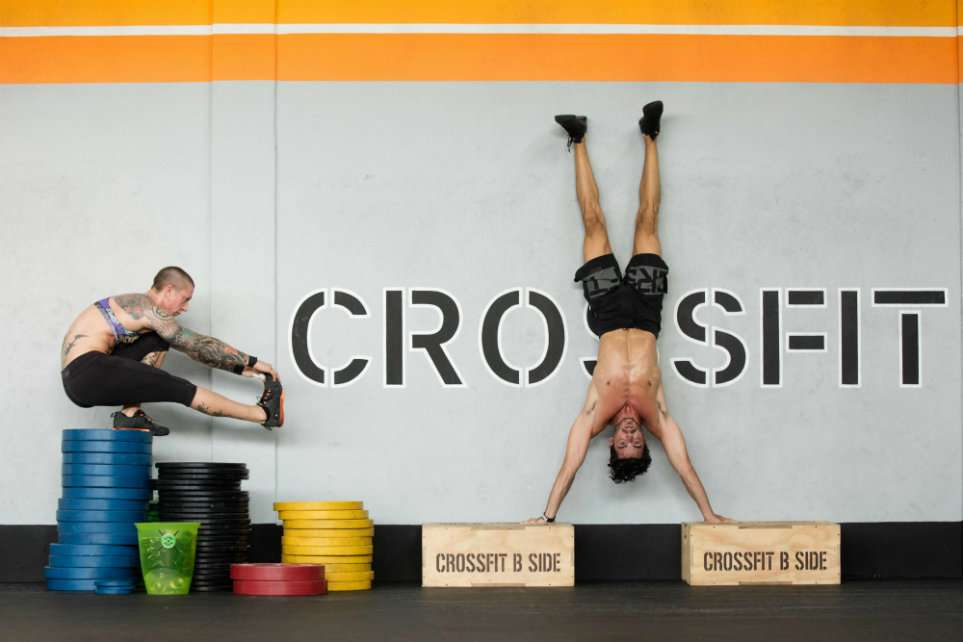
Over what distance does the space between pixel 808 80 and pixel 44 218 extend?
4.84m

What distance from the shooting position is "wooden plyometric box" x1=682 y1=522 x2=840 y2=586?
7367 mm

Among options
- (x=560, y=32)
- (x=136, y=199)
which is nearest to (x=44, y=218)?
(x=136, y=199)

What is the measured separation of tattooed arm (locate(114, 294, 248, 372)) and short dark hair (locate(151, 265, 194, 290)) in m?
0.12

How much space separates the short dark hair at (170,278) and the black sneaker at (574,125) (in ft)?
7.91

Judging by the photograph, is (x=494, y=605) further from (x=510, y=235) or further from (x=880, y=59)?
(x=880, y=59)

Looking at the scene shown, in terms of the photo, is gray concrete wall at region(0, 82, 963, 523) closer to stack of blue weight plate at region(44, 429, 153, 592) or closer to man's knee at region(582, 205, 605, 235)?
man's knee at region(582, 205, 605, 235)

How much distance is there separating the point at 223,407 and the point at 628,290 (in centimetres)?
248

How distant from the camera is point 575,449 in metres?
7.66

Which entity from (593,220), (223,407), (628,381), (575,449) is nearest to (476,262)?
(593,220)

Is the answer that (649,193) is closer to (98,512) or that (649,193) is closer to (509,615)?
(509,615)

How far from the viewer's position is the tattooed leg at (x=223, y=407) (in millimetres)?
7305

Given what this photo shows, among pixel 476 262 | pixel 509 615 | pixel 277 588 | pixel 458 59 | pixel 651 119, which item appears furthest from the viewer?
pixel 458 59

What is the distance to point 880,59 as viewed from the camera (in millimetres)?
8266

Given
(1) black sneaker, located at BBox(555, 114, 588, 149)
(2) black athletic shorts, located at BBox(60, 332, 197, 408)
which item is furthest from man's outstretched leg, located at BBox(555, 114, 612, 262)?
(2) black athletic shorts, located at BBox(60, 332, 197, 408)
